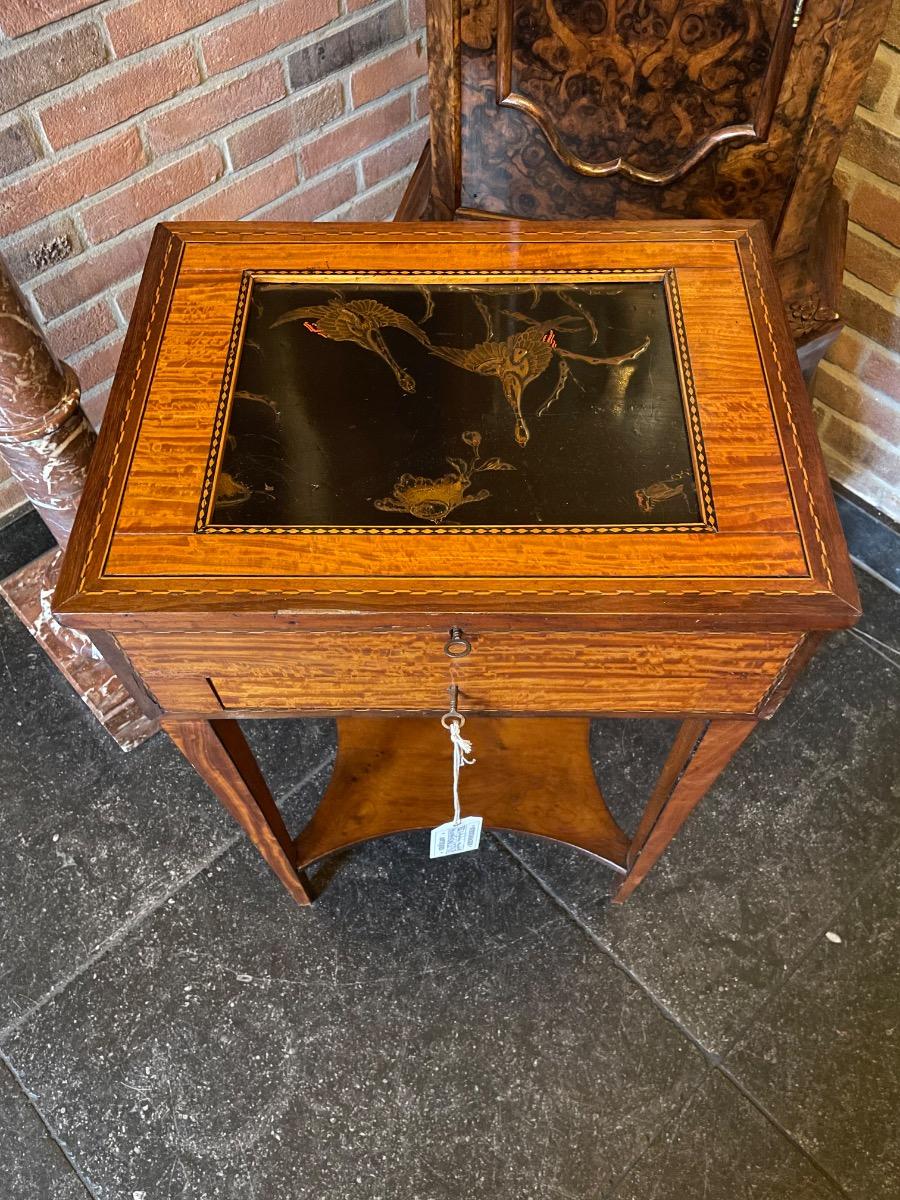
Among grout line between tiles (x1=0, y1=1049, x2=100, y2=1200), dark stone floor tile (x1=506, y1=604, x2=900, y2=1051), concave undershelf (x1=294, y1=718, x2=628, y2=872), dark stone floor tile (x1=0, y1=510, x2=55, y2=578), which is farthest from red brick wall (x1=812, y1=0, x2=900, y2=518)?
grout line between tiles (x1=0, y1=1049, x2=100, y2=1200)

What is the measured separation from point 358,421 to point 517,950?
2.47 feet

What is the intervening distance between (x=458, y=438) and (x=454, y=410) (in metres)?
0.03

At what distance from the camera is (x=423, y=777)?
49.1 inches

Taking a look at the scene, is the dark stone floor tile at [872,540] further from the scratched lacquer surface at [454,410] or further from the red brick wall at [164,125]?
the red brick wall at [164,125]

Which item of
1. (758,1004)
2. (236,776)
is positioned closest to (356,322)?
(236,776)

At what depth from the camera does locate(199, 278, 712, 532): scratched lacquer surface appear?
772 millimetres

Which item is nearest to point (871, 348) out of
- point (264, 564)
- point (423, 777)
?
point (423, 777)

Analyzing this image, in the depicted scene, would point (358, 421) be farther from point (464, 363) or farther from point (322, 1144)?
point (322, 1144)

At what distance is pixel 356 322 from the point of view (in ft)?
2.94

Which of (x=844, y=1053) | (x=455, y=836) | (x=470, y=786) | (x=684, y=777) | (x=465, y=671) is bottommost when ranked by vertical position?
(x=844, y=1053)

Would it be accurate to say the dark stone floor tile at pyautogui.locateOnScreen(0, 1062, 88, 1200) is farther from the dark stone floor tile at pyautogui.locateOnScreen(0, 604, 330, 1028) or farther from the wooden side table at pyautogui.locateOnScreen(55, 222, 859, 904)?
the wooden side table at pyautogui.locateOnScreen(55, 222, 859, 904)

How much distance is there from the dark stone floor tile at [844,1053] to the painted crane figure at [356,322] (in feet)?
3.05

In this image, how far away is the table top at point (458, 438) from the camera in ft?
2.36

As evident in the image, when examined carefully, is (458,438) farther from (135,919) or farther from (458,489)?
(135,919)
